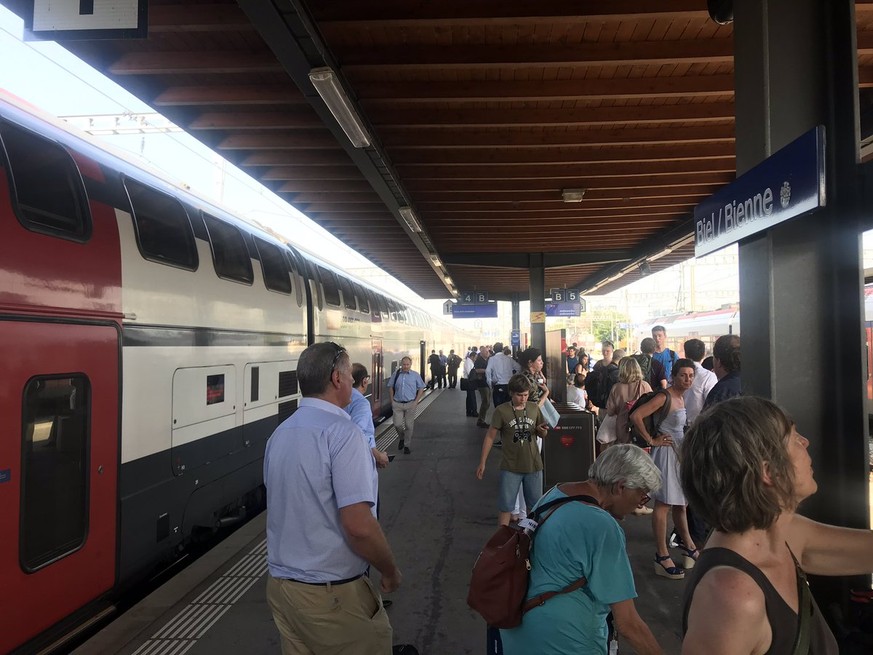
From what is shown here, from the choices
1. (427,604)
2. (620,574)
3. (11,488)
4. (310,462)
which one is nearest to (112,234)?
(11,488)

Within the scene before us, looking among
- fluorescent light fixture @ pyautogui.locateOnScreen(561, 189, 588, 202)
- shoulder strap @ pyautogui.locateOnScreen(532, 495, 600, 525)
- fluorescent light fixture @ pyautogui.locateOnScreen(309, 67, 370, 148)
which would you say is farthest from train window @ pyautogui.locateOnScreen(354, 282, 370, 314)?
shoulder strap @ pyautogui.locateOnScreen(532, 495, 600, 525)

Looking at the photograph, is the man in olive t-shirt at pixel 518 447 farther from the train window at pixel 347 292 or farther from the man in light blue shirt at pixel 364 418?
the train window at pixel 347 292

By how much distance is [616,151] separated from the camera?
7.10 m

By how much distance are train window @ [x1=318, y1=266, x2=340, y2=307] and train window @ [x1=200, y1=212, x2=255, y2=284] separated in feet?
9.97

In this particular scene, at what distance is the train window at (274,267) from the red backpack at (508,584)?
545cm

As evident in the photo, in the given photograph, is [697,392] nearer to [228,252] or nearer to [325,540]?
[325,540]

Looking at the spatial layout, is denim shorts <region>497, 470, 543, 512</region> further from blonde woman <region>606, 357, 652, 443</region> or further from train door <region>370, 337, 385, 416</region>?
train door <region>370, 337, 385, 416</region>

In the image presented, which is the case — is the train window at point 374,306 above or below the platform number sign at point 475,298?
below

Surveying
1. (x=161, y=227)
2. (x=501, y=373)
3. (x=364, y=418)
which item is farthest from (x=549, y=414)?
(x=501, y=373)

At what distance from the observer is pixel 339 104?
494 centimetres

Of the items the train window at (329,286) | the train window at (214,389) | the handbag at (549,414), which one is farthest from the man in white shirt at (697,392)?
the train window at (329,286)

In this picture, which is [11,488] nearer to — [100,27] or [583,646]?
[100,27]

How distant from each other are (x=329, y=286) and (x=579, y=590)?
838cm

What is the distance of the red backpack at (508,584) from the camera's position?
2.15 metres
